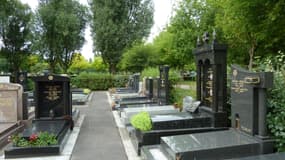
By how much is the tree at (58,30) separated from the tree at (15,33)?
2303mm

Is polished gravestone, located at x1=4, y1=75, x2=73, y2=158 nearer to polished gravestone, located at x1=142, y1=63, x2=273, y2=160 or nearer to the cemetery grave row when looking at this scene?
the cemetery grave row

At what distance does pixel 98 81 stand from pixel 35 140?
25.6 m

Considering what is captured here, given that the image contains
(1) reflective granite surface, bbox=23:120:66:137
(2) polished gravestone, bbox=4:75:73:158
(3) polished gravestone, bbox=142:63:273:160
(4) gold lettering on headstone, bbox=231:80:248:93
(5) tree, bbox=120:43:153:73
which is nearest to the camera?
(3) polished gravestone, bbox=142:63:273:160

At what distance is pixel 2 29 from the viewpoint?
34000 millimetres

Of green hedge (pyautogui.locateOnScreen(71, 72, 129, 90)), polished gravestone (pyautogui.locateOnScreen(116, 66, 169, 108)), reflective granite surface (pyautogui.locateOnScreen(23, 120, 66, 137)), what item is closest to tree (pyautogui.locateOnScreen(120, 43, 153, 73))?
green hedge (pyautogui.locateOnScreen(71, 72, 129, 90))

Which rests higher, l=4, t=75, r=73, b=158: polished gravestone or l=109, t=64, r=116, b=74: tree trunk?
l=109, t=64, r=116, b=74: tree trunk

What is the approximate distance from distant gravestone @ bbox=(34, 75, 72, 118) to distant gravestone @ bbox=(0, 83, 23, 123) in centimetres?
73

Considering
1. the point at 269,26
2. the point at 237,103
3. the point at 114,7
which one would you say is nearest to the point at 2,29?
the point at 114,7

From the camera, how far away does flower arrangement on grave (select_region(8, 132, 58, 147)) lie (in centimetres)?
671

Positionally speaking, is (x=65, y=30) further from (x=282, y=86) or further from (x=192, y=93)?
(x=282, y=86)

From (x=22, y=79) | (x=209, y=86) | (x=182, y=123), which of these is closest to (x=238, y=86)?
(x=182, y=123)

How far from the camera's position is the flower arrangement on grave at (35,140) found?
6.71m

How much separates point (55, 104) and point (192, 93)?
227 inches

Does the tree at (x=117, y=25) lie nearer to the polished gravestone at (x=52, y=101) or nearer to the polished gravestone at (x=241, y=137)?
the polished gravestone at (x=52, y=101)
